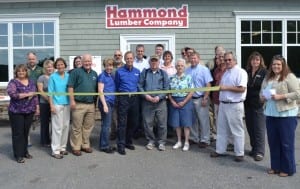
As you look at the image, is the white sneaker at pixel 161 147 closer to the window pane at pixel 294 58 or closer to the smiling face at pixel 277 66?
the smiling face at pixel 277 66

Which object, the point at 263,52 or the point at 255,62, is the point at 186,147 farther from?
the point at 263,52

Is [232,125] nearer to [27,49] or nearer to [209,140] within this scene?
[209,140]

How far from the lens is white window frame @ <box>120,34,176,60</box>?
11.5 m

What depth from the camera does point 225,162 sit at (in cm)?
697

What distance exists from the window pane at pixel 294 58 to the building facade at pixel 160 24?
152 mm

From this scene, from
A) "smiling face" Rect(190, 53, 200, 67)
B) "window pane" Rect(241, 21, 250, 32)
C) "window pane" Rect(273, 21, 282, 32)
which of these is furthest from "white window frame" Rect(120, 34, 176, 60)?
"smiling face" Rect(190, 53, 200, 67)

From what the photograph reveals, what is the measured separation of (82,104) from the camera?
7.45 m

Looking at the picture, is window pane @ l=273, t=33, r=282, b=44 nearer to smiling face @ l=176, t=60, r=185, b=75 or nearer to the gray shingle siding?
the gray shingle siding

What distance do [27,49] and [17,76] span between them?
16.3 ft

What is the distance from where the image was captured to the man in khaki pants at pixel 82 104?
738 cm

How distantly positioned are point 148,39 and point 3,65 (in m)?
4.18

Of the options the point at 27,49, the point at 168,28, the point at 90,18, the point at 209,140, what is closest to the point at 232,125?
the point at 209,140

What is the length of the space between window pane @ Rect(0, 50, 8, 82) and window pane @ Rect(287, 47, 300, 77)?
26.0ft

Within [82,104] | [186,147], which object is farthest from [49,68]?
[186,147]
